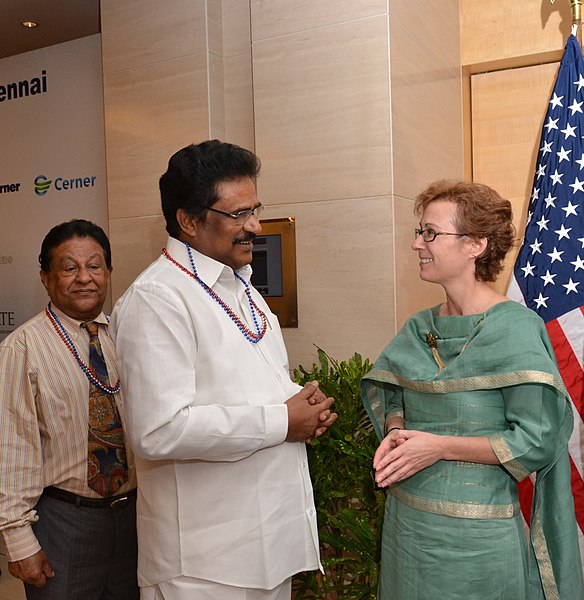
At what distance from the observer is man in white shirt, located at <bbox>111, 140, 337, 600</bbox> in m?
1.66

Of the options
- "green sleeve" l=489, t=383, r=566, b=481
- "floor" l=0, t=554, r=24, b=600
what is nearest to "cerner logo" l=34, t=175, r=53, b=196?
"floor" l=0, t=554, r=24, b=600

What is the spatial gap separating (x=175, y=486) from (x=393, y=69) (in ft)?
5.49

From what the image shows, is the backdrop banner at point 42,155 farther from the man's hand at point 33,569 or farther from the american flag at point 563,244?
the american flag at point 563,244

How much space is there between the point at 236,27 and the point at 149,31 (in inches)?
15.8

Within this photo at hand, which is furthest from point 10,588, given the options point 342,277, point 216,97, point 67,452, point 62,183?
point 216,97

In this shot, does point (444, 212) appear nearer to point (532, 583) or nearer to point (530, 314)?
point (530, 314)

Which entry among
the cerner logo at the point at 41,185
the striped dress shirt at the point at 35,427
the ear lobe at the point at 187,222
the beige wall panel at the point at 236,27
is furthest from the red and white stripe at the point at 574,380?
the cerner logo at the point at 41,185

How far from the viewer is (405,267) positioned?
103 inches

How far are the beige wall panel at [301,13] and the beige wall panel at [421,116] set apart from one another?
0.45 ft

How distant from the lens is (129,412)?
5.54 ft

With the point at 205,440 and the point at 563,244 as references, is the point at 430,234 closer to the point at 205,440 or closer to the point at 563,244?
the point at 205,440

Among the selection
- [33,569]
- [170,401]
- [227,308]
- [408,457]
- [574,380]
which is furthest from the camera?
[574,380]

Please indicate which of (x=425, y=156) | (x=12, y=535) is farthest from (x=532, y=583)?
(x=425, y=156)

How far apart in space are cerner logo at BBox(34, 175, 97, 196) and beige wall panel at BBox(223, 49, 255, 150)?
3.02 feet
